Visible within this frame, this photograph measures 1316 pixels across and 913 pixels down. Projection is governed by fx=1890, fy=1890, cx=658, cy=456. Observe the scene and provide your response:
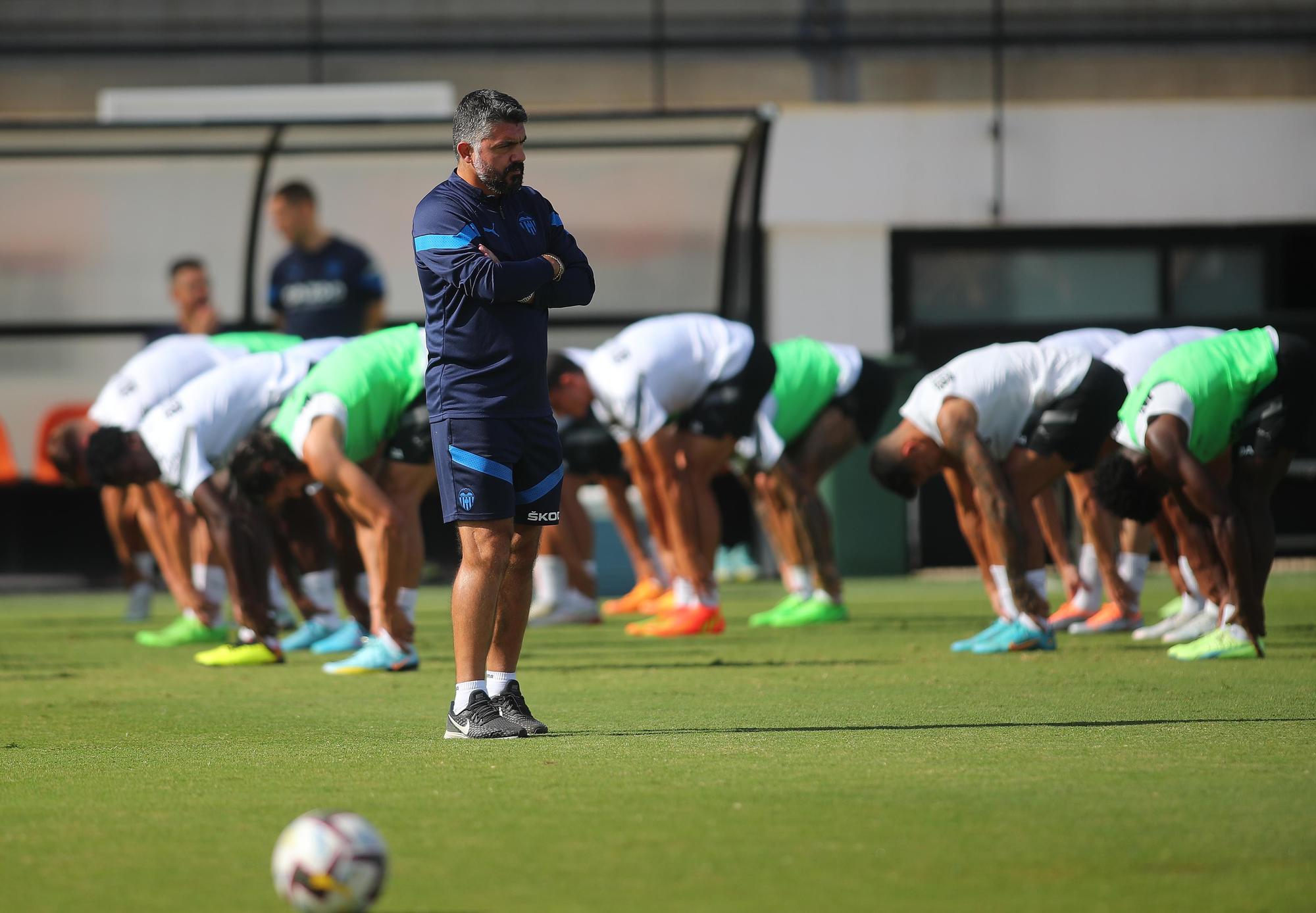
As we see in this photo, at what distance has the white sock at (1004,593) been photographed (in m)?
8.68

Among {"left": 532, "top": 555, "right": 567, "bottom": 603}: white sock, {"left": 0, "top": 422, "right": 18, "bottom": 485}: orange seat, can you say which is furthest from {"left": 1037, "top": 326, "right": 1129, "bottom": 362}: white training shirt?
{"left": 0, "top": 422, "right": 18, "bottom": 485}: orange seat

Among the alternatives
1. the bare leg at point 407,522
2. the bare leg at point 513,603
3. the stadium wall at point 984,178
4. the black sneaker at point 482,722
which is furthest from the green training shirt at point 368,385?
the stadium wall at point 984,178

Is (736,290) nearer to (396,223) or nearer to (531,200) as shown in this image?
(396,223)

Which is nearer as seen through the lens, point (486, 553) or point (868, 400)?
point (486, 553)

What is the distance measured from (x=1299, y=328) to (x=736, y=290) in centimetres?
441

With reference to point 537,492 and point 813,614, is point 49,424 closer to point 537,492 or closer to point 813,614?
point 813,614

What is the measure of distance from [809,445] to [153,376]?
378 cm

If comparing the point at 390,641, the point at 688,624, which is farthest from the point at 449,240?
the point at 688,624

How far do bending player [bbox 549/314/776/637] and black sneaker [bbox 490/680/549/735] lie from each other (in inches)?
172

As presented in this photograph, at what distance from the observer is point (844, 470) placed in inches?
612

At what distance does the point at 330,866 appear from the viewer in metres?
3.36

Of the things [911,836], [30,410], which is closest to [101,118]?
[30,410]

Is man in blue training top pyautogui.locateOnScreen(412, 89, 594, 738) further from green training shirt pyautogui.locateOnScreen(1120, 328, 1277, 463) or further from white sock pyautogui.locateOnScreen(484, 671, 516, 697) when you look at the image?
green training shirt pyautogui.locateOnScreen(1120, 328, 1277, 463)

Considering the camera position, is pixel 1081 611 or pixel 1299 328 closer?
pixel 1081 611
